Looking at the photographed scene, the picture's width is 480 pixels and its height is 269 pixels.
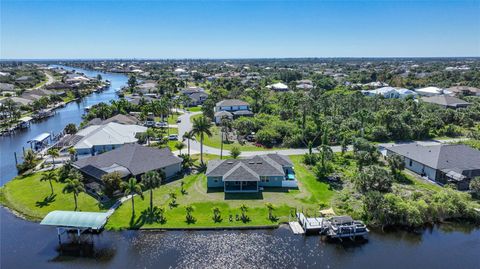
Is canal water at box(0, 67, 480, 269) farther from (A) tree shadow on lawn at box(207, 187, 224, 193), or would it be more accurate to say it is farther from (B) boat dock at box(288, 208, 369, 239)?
(A) tree shadow on lawn at box(207, 187, 224, 193)

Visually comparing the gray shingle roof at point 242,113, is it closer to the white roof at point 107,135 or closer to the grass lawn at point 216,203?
the white roof at point 107,135

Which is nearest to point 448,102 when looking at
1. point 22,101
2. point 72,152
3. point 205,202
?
point 205,202

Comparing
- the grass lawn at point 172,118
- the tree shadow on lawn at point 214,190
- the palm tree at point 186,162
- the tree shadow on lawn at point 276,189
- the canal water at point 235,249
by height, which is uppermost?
the grass lawn at point 172,118

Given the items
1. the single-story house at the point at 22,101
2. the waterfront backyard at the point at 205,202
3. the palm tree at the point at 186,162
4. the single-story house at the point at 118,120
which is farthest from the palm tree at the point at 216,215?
the single-story house at the point at 22,101

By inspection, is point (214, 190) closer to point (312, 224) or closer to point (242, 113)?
point (312, 224)

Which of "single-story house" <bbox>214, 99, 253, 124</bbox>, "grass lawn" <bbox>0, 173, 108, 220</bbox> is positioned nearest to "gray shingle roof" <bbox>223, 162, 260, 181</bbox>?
"grass lawn" <bbox>0, 173, 108, 220</bbox>

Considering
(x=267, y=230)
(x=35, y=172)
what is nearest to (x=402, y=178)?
(x=267, y=230)

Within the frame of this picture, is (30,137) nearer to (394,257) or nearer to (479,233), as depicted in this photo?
(394,257)
